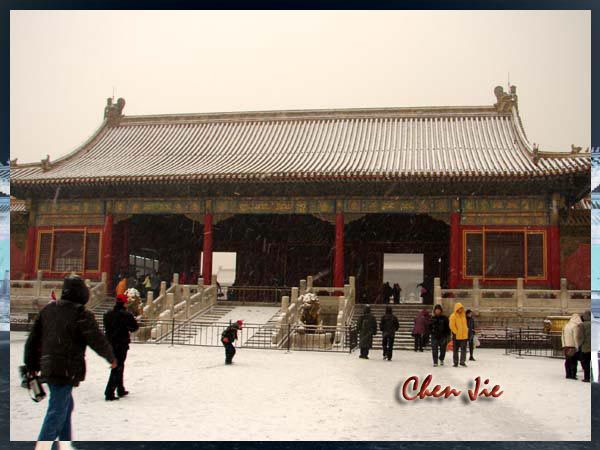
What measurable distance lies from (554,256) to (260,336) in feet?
26.5

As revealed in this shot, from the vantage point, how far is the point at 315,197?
18359 millimetres

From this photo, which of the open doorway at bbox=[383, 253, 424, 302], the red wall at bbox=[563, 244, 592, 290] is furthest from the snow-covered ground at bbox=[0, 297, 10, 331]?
the open doorway at bbox=[383, 253, 424, 302]

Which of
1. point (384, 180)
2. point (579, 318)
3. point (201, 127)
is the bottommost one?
point (579, 318)

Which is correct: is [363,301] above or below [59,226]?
below

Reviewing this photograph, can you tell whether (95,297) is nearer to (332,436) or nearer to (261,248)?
(261,248)

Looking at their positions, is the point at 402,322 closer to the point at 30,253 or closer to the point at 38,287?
the point at 38,287

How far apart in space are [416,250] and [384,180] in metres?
5.13

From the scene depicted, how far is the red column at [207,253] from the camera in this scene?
17.8 m

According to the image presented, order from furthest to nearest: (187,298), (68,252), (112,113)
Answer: (112,113) < (68,252) < (187,298)

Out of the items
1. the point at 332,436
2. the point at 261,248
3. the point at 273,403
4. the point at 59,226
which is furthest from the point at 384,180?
the point at 332,436

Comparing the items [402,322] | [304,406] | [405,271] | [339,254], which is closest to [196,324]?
[402,322]

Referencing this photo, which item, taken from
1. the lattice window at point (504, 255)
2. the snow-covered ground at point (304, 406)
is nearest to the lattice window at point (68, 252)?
the snow-covered ground at point (304, 406)

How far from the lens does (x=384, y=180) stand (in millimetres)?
16906

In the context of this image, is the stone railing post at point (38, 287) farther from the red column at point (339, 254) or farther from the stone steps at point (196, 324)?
the red column at point (339, 254)
